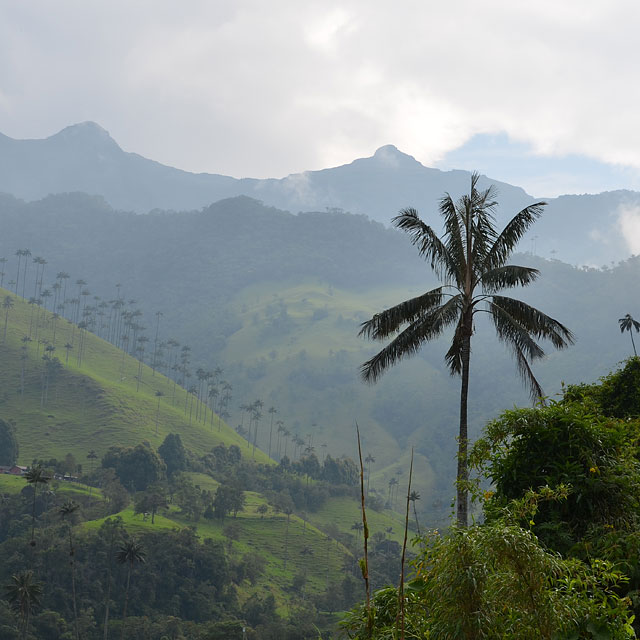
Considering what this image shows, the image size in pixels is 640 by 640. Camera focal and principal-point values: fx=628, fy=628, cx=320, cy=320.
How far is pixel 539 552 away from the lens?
5.27 meters

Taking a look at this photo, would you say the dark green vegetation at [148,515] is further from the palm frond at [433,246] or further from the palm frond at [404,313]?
the palm frond at [433,246]

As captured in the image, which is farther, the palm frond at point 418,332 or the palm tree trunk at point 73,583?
the palm tree trunk at point 73,583

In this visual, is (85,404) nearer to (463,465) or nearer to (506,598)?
(463,465)

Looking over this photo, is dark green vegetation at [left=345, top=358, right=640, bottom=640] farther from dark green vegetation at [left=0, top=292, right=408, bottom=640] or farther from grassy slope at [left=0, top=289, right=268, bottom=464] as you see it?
grassy slope at [left=0, top=289, right=268, bottom=464]

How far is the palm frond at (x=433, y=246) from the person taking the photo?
17.8m

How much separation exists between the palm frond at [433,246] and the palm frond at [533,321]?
1484 millimetres

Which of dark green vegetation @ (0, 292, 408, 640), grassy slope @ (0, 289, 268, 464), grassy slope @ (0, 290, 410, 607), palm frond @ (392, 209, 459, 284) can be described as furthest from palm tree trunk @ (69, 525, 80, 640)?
palm frond @ (392, 209, 459, 284)

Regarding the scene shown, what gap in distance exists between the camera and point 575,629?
522cm

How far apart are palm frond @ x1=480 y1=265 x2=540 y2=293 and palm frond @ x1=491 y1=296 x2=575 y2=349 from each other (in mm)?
404

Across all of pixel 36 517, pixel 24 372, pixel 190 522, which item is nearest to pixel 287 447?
pixel 24 372

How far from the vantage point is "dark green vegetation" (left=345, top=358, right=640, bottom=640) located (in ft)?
16.8

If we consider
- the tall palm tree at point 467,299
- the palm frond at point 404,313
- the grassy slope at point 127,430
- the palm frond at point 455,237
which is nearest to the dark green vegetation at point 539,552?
the tall palm tree at point 467,299

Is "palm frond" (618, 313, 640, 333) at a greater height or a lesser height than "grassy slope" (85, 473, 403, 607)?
greater

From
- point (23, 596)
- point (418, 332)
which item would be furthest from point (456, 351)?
point (23, 596)
